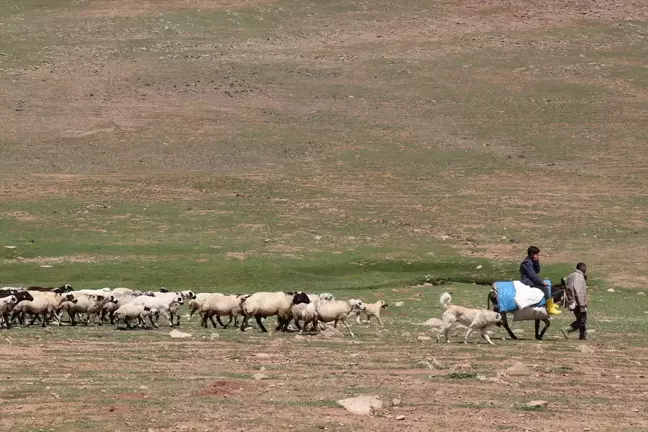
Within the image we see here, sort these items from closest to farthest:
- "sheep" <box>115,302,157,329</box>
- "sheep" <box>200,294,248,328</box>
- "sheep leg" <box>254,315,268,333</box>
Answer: "sheep leg" <box>254,315,268,333</box> < "sheep" <box>115,302,157,329</box> < "sheep" <box>200,294,248,328</box>

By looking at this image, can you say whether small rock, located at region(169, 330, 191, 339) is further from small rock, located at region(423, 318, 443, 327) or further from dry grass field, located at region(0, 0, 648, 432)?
small rock, located at region(423, 318, 443, 327)

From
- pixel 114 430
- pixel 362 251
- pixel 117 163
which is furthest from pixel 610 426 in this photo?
pixel 117 163

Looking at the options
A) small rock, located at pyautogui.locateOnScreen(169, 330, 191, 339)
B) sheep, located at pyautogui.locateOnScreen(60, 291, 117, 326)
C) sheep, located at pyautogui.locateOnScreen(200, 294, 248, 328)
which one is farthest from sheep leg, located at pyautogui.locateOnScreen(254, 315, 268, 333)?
sheep, located at pyautogui.locateOnScreen(60, 291, 117, 326)

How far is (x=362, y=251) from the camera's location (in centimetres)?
3991

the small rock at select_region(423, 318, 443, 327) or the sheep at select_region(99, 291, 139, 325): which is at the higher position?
the sheep at select_region(99, 291, 139, 325)

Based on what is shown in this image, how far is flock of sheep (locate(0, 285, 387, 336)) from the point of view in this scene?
85.0 ft

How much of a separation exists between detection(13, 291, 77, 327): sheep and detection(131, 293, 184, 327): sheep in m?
1.55

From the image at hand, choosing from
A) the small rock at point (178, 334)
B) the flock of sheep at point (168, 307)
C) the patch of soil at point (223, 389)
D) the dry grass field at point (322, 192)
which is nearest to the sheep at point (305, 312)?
the flock of sheep at point (168, 307)

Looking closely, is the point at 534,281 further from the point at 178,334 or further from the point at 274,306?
the point at 178,334

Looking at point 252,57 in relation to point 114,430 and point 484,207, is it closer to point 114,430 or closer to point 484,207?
point 484,207

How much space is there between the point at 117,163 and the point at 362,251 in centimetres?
1845

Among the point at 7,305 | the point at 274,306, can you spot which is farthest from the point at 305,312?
the point at 7,305

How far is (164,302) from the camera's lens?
27609 mm

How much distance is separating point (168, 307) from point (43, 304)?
8.32ft
